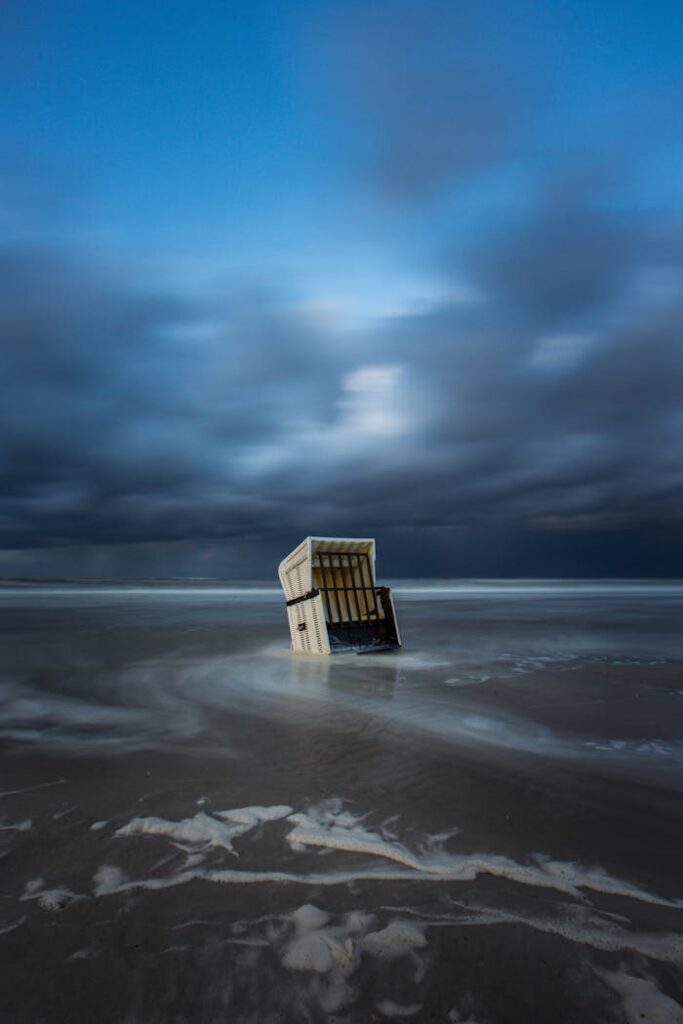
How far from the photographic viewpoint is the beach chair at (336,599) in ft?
42.7

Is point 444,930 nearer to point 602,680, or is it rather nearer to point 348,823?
point 348,823

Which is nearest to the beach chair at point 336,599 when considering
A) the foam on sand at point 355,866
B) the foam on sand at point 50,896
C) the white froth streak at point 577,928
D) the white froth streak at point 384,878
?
the foam on sand at point 355,866

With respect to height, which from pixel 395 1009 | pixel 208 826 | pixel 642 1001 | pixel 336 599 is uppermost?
pixel 336 599

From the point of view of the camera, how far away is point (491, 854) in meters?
3.81

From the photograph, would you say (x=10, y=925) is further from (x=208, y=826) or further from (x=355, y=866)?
(x=355, y=866)

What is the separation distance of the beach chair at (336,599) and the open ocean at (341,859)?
422 cm

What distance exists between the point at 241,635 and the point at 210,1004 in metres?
15.3

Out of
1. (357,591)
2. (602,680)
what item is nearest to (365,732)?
(602,680)

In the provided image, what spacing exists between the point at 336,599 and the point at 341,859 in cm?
1082

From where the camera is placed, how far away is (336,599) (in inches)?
574

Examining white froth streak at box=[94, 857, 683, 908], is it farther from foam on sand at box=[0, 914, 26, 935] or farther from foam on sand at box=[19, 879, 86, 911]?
foam on sand at box=[0, 914, 26, 935]

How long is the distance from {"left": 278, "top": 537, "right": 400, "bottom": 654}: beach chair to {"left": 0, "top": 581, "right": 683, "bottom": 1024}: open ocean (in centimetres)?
422

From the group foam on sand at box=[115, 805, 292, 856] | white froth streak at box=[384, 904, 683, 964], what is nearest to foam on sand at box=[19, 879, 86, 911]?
foam on sand at box=[115, 805, 292, 856]

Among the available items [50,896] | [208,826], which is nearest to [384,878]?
[208,826]
